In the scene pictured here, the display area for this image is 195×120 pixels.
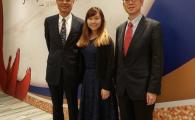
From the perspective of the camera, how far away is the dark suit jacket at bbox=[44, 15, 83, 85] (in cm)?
300

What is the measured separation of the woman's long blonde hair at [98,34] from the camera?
8.95 feet

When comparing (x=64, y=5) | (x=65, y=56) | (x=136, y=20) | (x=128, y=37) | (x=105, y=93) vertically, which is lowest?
(x=105, y=93)

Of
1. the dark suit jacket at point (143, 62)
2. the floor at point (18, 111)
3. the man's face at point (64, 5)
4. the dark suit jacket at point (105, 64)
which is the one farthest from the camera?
the floor at point (18, 111)

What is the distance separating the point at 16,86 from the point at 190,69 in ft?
11.9

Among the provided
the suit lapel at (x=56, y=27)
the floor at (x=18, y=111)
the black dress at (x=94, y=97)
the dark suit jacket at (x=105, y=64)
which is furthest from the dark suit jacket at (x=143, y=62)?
the floor at (x=18, y=111)

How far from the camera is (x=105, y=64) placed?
2760mm

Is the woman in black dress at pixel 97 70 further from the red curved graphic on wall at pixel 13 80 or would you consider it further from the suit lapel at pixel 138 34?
the red curved graphic on wall at pixel 13 80

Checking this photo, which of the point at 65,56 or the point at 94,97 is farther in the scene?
the point at 65,56

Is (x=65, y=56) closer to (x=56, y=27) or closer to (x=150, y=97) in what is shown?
(x=56, y=27)

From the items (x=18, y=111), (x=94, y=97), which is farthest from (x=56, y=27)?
(x=18, y=111)

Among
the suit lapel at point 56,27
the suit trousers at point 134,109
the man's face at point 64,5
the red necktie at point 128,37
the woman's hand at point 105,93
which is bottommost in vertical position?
the suit trousers at point 134,109

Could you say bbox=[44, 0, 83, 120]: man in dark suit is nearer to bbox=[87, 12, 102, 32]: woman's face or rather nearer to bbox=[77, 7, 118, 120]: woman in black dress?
bbox=[77, 7, 118, 120]: woman in black dress

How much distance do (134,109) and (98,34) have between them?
0.76 m

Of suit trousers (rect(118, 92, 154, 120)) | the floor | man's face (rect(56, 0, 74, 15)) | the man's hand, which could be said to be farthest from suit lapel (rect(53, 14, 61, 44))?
the floor
